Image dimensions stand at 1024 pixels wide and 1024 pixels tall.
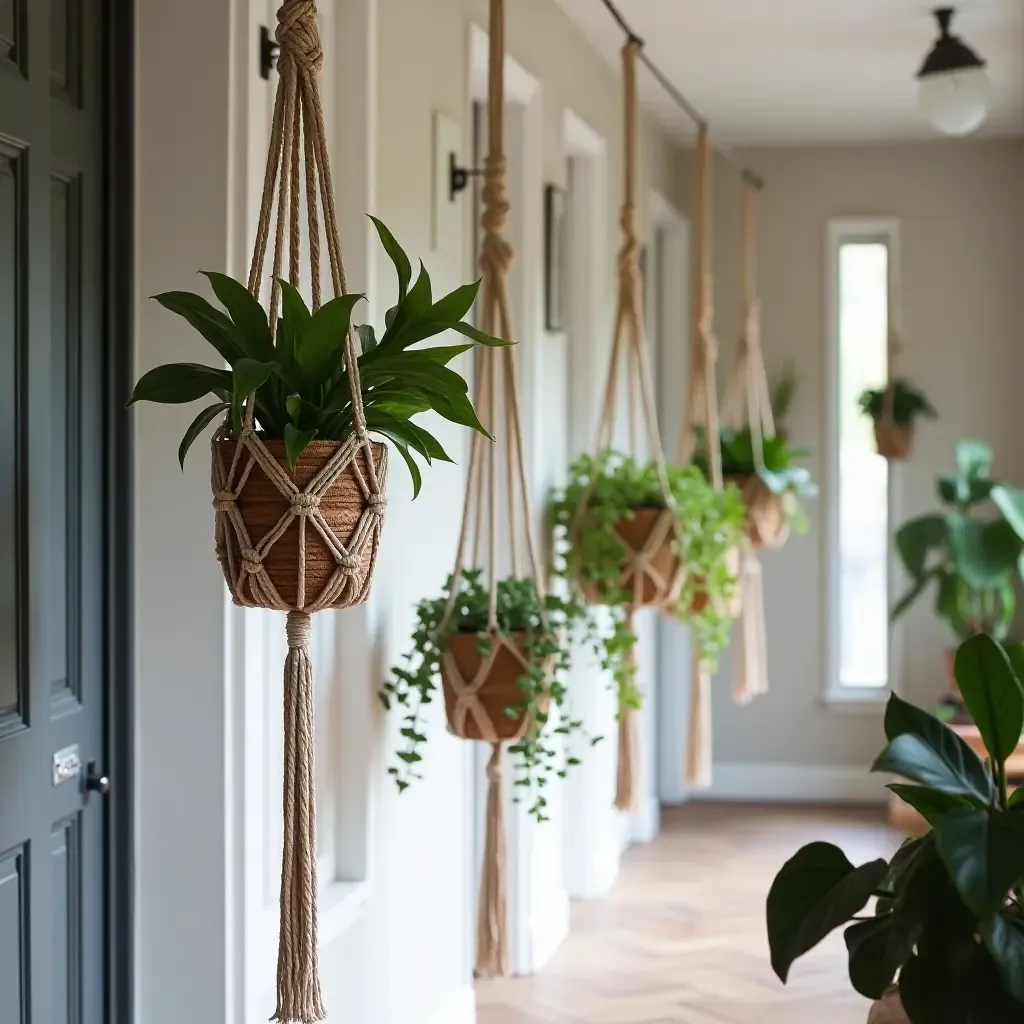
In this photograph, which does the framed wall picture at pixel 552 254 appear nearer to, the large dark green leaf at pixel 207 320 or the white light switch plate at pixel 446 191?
the white light switch plate at pixel 446 191

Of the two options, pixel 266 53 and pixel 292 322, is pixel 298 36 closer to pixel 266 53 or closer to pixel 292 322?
pixel 292 322

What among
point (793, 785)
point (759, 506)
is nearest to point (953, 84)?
point (759, 506)

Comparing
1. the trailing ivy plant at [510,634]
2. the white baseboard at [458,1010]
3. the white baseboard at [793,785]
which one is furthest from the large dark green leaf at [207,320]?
the white baseboard at [793,785]

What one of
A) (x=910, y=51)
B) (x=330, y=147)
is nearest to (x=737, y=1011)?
(x=330, y=147)

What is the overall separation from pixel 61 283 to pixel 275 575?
2.15ft

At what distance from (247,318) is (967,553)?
4354mm

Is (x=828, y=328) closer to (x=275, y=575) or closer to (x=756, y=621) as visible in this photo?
(x=756, y=621)

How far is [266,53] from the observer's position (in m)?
2.21

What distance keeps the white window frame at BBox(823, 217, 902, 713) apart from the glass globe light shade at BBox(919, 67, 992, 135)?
2.17m

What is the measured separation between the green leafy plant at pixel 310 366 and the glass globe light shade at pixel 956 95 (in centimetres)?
283

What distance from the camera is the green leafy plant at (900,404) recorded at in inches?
230

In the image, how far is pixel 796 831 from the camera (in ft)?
18.9

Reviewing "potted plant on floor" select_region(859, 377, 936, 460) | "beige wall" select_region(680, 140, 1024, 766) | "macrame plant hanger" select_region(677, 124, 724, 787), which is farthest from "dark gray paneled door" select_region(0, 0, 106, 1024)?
"beige wall" select_region(680, 140, 1024, 766)

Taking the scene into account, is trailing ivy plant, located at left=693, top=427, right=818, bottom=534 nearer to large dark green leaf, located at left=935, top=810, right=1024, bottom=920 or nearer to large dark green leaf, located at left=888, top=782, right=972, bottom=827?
large dark green leaf, located at left=888, top=782, right=972, bottom=827
